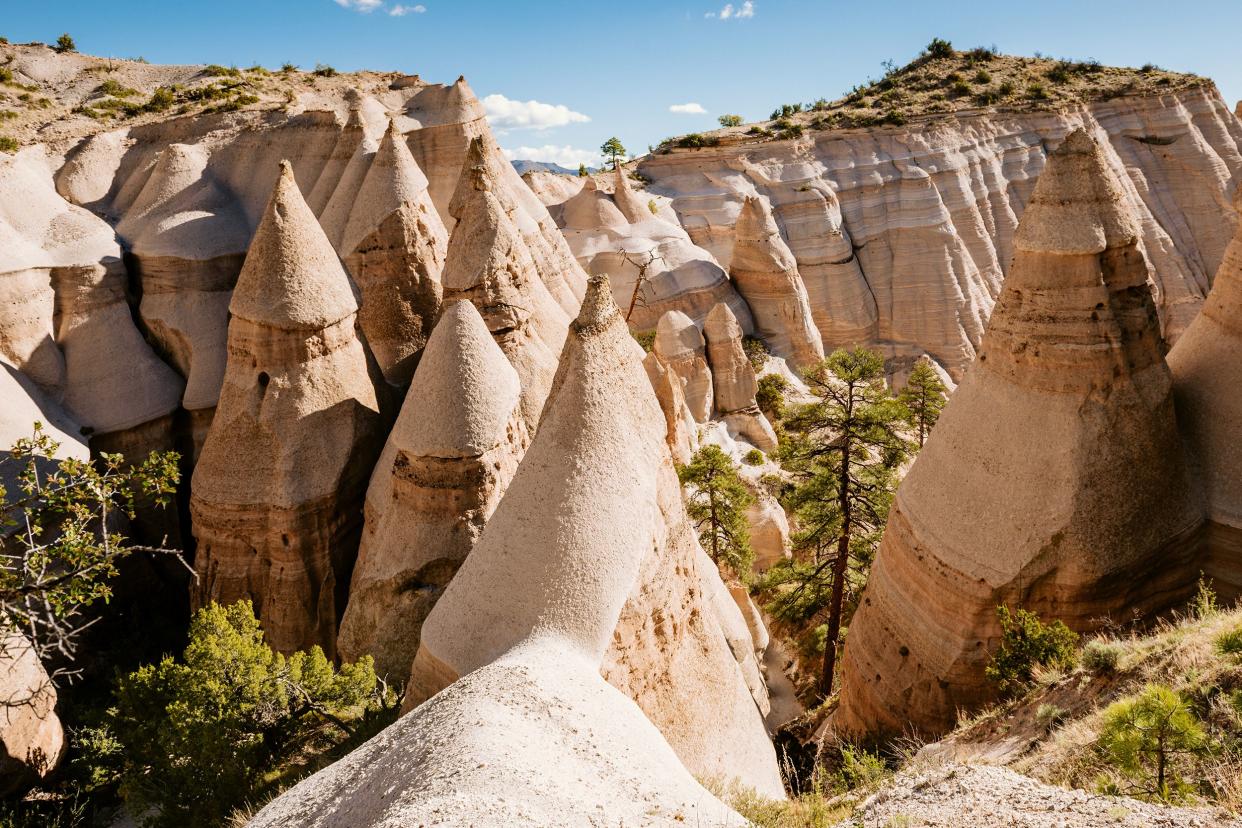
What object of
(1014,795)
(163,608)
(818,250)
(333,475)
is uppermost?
(818,250)

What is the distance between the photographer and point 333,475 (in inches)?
483

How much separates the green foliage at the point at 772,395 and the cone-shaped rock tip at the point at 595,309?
57.7ft

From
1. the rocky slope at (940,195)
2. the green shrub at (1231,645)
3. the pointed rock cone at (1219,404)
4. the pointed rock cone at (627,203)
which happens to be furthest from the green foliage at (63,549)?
the rocky slope at (940,195)

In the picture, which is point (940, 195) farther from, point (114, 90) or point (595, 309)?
point (595, 309)

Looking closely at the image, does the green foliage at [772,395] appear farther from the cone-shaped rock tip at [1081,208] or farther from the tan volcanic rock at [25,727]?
the tan volcanic rock at [25,727]

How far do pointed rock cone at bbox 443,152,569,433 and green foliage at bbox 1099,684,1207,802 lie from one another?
28.4ft

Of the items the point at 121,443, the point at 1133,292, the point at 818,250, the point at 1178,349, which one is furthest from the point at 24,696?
the point at 818,250

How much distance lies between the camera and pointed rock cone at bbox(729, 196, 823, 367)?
96.7 feet

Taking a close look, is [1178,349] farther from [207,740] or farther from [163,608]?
[163,608]

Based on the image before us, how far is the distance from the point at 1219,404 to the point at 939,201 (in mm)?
28152

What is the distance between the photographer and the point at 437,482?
10484 mm

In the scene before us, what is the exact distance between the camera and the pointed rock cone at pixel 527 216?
1383 cm

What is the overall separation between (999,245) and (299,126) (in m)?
31.0

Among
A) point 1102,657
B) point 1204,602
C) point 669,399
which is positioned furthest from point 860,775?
point 669,399
